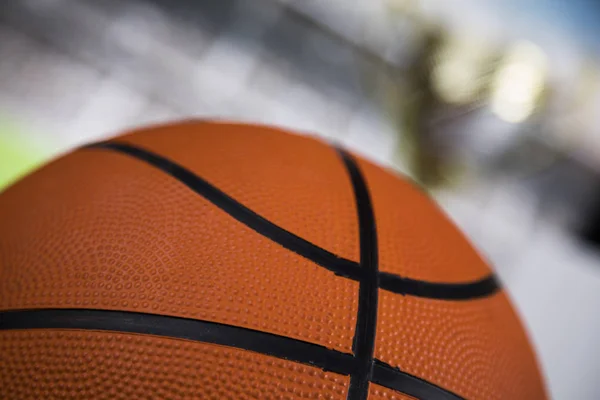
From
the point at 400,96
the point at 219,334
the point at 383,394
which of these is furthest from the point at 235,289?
the point at 400,96

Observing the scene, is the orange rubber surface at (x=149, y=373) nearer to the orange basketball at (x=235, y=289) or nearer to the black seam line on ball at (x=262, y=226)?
the orange basketball at (x=235, y=289)

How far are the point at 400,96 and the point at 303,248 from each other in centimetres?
186

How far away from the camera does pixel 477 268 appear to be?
0.69 metres

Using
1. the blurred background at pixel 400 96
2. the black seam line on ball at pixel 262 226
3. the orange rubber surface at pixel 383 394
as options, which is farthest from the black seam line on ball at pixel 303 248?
the blurred background at pixel 400 96

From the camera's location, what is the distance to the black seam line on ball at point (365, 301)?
467 mm

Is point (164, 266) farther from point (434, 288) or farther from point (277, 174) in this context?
point (434, 288)

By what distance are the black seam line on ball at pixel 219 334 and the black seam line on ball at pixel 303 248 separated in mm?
93

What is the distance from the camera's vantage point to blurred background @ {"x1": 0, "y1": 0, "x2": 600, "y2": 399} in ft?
5.40

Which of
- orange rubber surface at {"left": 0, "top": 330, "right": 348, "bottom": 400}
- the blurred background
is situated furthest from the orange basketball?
the blurred background

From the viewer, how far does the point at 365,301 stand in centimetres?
51

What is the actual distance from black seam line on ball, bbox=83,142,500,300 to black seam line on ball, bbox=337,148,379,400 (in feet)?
0.04

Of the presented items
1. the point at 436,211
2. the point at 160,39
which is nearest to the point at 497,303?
the point at 436,211

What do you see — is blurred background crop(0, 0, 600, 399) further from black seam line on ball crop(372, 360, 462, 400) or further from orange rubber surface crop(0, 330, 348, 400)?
black seam line on ball crop(372, 360, 462, 400)

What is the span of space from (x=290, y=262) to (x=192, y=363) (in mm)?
143
